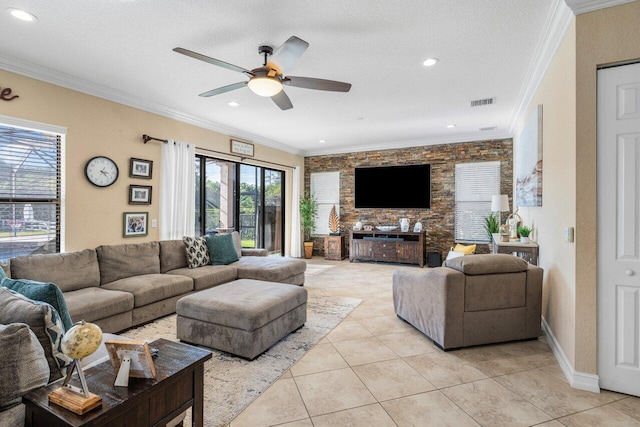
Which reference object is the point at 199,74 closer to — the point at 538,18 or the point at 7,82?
the point at 7,82

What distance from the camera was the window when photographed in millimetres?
3285

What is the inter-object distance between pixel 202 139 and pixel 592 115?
507 centimetres

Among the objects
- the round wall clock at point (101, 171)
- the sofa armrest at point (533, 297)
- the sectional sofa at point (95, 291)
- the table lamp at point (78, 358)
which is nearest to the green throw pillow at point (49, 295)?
the sectional sofa at point (95, 291)

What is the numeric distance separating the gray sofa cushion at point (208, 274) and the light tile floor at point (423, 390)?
1816mm

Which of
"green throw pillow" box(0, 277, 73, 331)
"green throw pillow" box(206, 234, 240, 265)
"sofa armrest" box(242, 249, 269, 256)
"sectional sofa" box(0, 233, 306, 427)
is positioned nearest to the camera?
"sectional sofa" box(0, 233, 306, 427)

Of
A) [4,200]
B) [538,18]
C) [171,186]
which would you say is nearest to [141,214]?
[171,186]

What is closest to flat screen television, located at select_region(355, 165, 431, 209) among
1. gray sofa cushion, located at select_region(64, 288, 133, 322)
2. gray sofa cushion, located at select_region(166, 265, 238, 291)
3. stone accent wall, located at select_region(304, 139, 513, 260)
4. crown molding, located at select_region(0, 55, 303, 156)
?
stone accent wall, located at select_region(304, 139, 513, 260)

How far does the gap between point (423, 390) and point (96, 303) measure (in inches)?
113

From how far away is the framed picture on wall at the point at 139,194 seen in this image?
172 inches

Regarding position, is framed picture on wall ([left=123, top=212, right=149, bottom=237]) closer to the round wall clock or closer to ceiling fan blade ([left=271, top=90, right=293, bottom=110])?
the round wall clock

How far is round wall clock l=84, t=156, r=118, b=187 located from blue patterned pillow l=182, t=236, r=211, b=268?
1190 mm

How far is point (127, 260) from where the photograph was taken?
12.7 feet

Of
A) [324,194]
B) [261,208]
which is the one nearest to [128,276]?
[261,208]

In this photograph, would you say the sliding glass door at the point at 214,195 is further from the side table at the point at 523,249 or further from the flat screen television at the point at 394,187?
the side table at the point at 523,249
